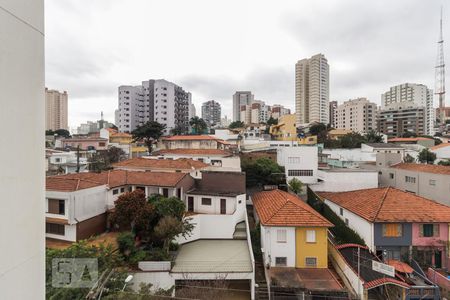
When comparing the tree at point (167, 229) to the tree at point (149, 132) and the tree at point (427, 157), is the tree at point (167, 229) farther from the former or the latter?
the tree at point (427, 157)

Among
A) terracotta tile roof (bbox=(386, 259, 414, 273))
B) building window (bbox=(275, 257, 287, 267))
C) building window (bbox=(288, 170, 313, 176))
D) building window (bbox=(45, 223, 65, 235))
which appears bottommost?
building window (bbox=(275, 257, 287, 267))

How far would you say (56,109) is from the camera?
9312 centimetres

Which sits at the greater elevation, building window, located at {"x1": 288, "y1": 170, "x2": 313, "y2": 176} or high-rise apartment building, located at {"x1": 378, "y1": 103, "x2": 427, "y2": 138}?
high-rise apartment building, located at {"x1": 378, "y1": 103, "x2": 427, "y2": 138}

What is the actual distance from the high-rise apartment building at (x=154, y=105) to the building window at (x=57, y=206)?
56.0 m

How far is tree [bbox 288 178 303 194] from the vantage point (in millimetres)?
23953

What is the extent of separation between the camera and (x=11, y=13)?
1916 mm

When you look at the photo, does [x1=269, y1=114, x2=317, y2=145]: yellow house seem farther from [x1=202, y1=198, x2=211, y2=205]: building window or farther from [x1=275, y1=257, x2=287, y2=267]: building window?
[x1=275, y1=257, x2=287, y2=267]: building window

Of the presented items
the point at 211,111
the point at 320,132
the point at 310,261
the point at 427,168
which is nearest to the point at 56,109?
the point at 211,111

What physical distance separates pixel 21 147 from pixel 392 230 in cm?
1748

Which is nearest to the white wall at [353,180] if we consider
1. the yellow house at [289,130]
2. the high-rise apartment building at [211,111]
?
the yellow house at [289,130]

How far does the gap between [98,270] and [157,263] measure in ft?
9.33

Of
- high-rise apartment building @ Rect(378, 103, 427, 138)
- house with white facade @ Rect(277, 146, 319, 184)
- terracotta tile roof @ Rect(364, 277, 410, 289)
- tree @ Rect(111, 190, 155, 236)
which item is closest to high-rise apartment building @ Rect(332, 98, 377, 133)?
high-rise apartment building @ Rect(378, 103, 427, 138)

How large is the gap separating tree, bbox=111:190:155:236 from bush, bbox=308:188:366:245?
13.0m

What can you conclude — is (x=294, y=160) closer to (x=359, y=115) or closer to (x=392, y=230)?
(x=392, y=230)
